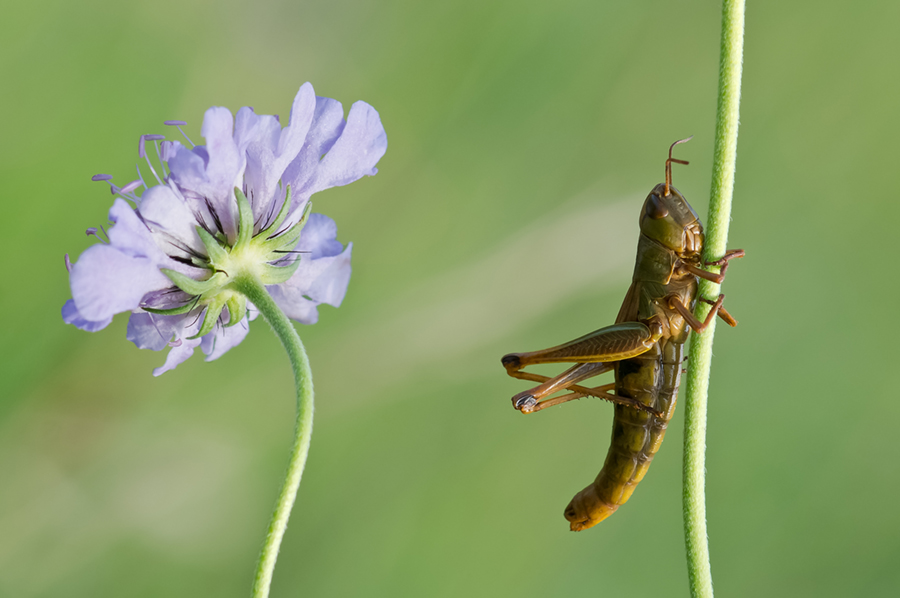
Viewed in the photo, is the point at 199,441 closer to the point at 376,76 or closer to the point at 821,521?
Answer: the point at 376,76

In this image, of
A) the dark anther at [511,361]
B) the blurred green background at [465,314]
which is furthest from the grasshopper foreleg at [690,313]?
the blurred green background at [465,314]

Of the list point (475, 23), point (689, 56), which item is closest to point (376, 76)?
point (475, 23)

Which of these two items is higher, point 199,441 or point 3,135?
point 3,135

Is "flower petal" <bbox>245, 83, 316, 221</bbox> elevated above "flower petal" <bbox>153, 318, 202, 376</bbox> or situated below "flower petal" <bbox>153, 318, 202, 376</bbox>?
above

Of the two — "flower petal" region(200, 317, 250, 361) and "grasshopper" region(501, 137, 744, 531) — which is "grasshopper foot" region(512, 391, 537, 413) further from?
"flower petal" region(200, 317, 250, 361)

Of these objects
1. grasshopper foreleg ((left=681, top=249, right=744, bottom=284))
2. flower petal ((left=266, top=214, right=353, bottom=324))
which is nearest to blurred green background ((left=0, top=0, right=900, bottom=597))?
flower petal ((left=266, top=214, right=353, bottom=324))

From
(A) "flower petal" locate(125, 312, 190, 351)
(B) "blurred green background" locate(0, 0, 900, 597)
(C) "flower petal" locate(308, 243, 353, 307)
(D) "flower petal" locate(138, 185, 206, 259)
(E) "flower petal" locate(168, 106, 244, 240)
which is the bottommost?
(A) "flower petal" locate(125, 312, 190, 351)

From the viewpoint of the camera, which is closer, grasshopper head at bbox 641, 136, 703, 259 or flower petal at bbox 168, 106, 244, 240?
flower petal at bbox 168, 106, 244, 240

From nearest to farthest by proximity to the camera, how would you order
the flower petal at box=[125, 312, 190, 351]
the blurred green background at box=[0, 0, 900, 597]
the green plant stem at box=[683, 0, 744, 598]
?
the green plant stem at box=[683, 0, 744, 598] → the flower petal at box=[125, 312, 190, 351] → the blurred green background at box=[0, 0, 900, 597]
